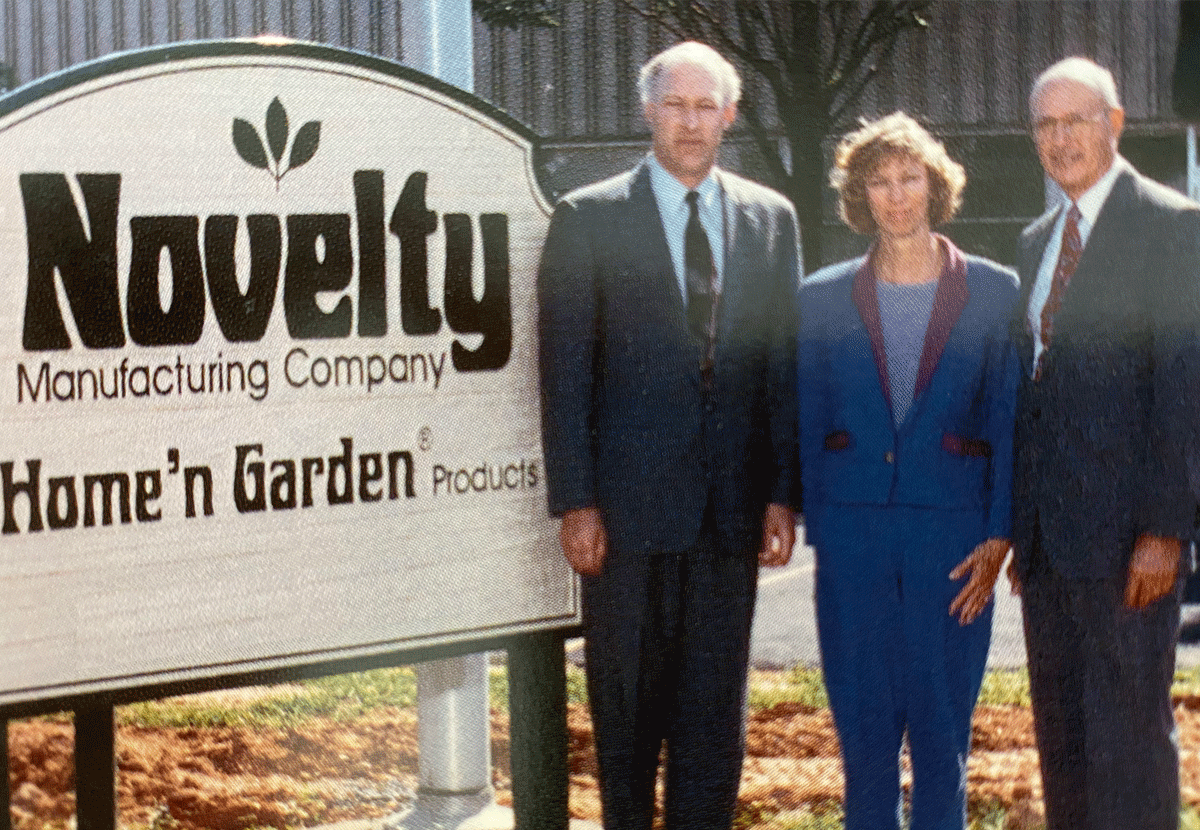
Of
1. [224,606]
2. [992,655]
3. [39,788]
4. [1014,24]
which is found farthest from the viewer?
[992,655]

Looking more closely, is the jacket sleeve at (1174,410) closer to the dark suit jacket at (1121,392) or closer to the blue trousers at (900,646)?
the dark suit jacket at (1121,392)

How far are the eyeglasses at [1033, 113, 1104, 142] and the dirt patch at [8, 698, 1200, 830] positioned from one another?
4.68ft

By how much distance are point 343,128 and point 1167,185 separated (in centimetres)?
158

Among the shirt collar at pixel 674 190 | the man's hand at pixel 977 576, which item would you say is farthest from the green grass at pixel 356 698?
the shirt collar at pixel 674 190

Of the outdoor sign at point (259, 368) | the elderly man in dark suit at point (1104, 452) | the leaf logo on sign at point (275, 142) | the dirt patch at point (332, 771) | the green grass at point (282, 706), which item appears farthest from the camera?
the green grass at point (282, 706)

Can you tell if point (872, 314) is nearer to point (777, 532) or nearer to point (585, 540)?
point (777, 532)

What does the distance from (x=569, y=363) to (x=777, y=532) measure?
1.64ft

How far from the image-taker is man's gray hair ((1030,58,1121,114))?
2.64 m

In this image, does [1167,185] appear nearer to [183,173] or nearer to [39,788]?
[183,173]

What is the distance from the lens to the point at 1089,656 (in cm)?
260

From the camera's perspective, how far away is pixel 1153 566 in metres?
2.53

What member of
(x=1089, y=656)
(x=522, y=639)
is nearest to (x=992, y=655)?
(x=1089, y=656)

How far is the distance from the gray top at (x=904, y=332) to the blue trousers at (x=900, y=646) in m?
0.21

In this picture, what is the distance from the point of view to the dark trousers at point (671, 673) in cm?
261
